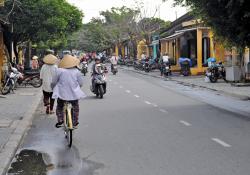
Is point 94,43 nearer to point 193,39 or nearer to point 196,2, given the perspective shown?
point 193,39

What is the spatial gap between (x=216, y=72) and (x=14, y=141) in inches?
892

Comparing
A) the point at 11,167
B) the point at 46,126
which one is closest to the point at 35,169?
the point at 11,167

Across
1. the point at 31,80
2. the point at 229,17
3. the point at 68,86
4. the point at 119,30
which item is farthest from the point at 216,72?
the point at 119,30

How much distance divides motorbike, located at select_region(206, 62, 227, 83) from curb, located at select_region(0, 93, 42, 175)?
56.3ft

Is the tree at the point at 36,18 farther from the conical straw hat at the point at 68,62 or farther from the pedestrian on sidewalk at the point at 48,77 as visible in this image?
the conical straw hat at the point at 68,62

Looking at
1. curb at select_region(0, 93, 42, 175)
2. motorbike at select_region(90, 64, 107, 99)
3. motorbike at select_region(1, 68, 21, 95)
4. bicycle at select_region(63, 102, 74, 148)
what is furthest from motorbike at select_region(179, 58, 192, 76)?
bicycle at select_region(63, 102, 74, 148)

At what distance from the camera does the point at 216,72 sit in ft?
107

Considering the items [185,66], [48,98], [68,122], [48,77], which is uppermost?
[48,77]

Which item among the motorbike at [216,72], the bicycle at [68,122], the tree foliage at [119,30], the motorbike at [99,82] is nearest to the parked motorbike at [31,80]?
the motorbike at [99,82]

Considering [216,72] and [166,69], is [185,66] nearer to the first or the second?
[166,69]

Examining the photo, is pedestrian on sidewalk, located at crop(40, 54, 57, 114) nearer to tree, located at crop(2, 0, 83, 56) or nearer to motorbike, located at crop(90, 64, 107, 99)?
motorbike, located at crop(90, 64, 107, 99)

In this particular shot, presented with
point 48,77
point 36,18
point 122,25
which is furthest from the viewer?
point 122,25

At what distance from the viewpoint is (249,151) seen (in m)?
10.1

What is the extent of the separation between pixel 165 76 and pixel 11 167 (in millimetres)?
33317
